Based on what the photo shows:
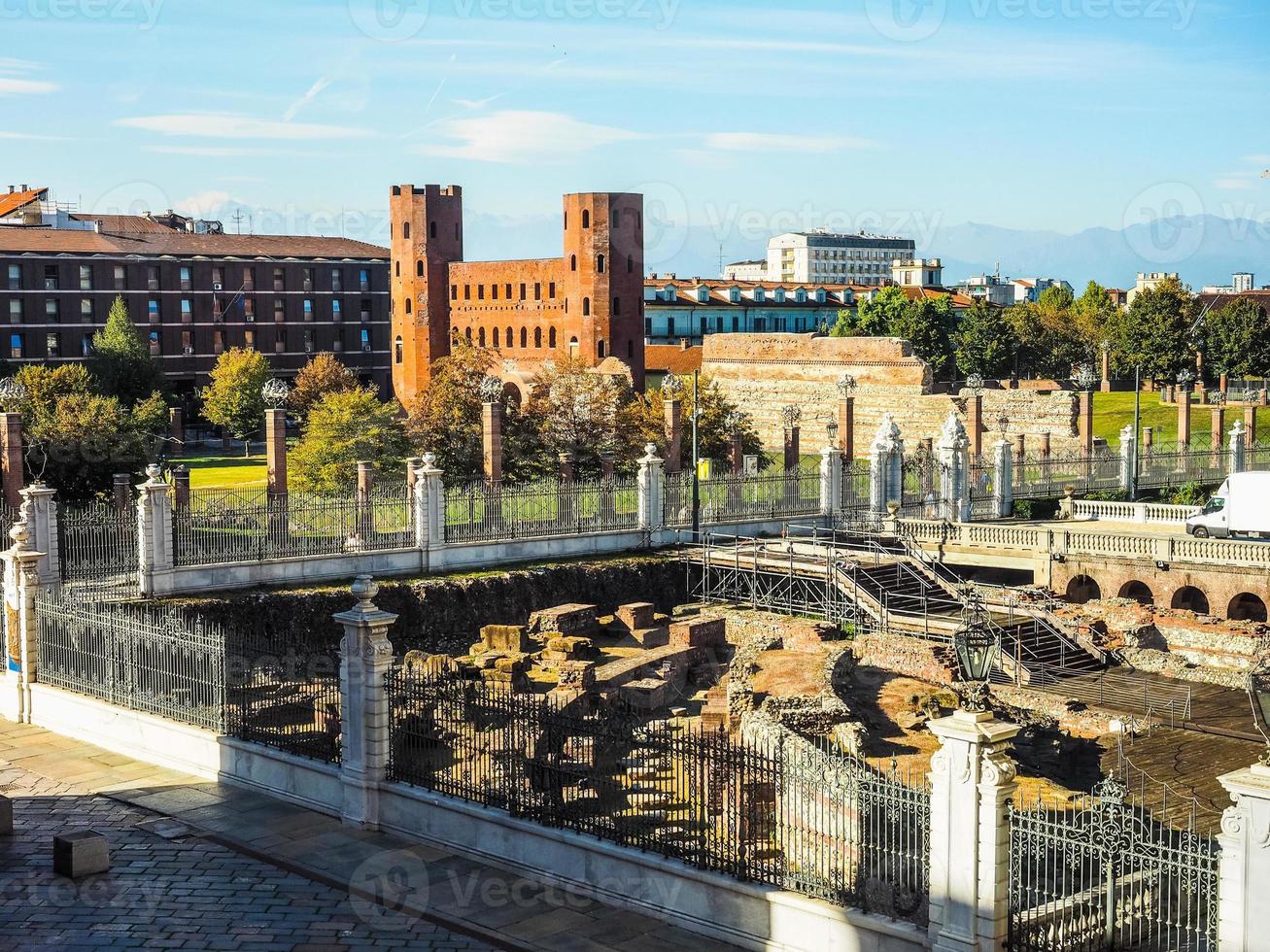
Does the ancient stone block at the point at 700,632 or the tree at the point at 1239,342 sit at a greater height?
the tree at the point at 1239,342

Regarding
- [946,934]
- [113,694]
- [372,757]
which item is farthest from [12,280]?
[946,934]

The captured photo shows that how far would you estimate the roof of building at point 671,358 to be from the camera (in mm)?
92188

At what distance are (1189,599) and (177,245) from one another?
72.9 m

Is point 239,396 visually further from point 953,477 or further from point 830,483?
point 953,477

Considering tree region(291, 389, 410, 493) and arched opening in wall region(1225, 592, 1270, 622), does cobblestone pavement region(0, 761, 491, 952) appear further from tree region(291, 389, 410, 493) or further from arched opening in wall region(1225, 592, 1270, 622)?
tree region(291, 389, 410, 493)

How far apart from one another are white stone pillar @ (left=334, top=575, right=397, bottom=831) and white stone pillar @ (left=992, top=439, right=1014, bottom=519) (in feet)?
94.7

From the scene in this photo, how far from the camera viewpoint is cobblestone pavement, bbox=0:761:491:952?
13992mm

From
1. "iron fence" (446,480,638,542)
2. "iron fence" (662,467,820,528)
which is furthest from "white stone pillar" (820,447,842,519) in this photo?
"iron fence" (446,480,638,542)

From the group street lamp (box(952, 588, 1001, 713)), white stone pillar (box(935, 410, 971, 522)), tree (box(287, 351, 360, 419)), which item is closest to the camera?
street lamp (box(952, 588, 1001, 713))

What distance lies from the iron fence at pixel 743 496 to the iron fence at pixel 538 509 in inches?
44.8

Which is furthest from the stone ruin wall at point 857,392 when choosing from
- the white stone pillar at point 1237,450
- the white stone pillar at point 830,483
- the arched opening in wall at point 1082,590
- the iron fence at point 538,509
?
the iron fence at point 538,509

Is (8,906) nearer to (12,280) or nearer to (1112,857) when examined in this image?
(1112,857)

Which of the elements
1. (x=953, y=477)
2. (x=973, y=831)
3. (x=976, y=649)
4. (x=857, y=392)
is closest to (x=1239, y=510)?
(x=953, y=477)

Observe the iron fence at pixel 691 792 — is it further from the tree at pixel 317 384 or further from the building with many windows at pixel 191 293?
the building with many windows at pixel 191 293
